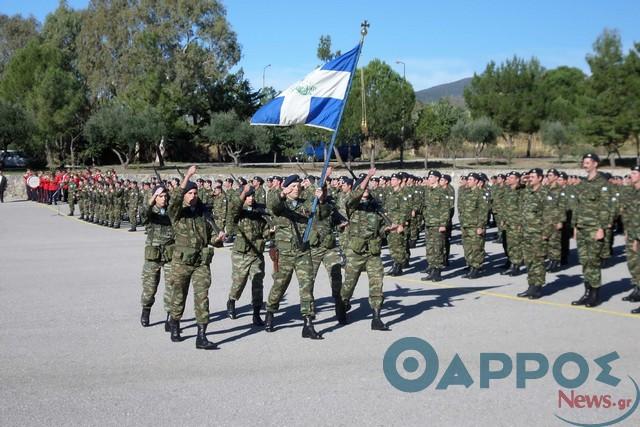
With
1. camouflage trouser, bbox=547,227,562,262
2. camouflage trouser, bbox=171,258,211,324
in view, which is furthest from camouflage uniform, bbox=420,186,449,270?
camouflage trouser, bbox=171,258,211,324

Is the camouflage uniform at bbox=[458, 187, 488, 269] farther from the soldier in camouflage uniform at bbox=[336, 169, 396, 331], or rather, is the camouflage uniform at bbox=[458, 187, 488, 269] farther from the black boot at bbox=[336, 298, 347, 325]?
the black boot at bbox=[336, 298, 347, 325]

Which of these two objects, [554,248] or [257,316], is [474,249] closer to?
[554,248]

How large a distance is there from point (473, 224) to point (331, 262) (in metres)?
4.49

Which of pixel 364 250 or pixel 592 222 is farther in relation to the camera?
pixel 592 222

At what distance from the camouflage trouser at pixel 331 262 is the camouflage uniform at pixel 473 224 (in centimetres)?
422

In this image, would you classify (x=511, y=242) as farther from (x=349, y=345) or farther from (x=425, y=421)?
(x=425, y=421)

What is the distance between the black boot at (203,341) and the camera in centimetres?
752

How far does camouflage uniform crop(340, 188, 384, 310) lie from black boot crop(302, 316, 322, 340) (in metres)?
0.79

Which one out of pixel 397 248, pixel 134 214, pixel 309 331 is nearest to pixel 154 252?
pixel 309 331

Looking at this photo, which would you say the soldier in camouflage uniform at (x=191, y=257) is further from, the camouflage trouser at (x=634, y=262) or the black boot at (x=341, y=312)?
the camouflage trouser at (x=634, y=262)

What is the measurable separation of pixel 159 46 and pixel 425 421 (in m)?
54.5

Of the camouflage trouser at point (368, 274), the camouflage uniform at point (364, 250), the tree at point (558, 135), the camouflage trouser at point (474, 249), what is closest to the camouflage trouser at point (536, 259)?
the camouflage trouser at point (474, 249)

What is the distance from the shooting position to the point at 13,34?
234 ft

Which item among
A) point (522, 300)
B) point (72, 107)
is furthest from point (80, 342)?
point (72, 107)
